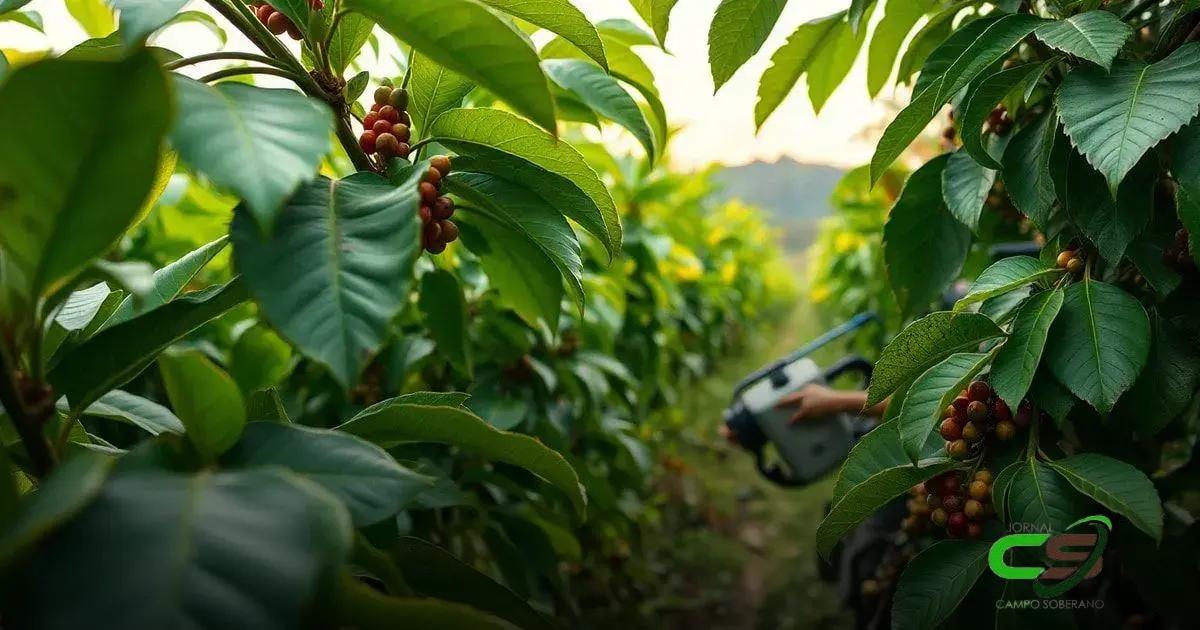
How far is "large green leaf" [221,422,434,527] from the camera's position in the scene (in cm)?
61

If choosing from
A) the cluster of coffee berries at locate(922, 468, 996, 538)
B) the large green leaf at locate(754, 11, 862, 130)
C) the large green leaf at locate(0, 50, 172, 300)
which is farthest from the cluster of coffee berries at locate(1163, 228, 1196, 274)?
the large green leaf at locate(0, 50, 172, 300)

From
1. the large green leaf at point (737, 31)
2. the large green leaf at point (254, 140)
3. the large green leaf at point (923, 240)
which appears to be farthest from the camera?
the large green leaf at point (923, 240)

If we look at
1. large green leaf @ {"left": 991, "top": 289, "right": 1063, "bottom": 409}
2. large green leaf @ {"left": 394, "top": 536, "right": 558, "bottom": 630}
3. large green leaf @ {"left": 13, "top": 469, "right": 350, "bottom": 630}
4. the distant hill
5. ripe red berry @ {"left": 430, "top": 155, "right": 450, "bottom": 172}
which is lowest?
the distant hill

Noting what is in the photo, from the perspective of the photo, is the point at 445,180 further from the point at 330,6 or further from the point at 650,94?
the point at 650,94

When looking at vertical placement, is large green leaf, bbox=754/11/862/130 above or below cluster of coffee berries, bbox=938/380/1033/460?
above

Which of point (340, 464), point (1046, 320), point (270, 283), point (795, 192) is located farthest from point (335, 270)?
point (795, 192)

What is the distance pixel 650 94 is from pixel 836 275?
3064mm

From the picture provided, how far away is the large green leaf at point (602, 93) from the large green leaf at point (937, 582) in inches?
24.5

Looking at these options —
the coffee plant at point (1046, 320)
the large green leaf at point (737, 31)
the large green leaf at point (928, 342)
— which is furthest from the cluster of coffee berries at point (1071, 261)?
the large green leaf at point (737, 31)

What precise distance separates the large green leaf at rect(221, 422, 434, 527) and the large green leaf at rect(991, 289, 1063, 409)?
644 mm

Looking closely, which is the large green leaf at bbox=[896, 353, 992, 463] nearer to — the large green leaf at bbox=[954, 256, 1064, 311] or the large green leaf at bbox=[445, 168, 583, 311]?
the large green leaf at bbox=[954, 256, 1064, 311]

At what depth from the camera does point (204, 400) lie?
2.13 ft

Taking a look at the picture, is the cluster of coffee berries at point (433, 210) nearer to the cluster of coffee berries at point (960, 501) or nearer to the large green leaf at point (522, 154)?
the large green leaf at point (522, 154)

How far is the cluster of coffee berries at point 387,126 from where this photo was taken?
0.85 meters
